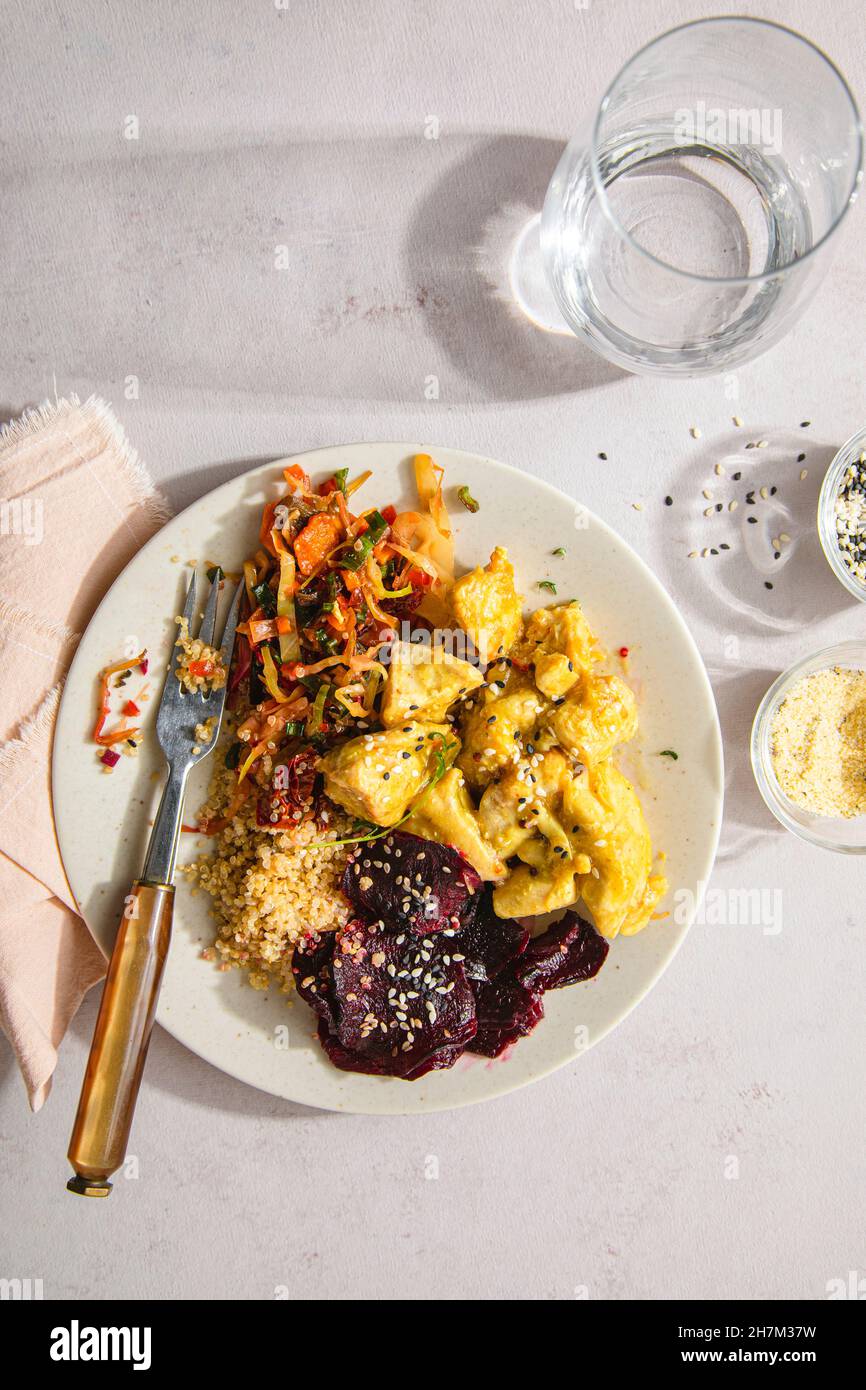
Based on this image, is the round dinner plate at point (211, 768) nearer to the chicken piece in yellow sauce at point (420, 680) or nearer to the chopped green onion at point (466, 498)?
the chopped green onion at point (466, 498)

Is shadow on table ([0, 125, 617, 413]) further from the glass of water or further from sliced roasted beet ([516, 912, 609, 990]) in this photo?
sliced roasted beet ([516, 912, 609, 990])

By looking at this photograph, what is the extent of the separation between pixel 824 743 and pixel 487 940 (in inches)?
44.4

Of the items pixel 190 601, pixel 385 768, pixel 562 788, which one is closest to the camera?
pixel 385 768

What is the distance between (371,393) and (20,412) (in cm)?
102

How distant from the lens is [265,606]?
7.85ft

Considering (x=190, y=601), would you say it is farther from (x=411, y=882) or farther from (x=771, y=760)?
(x=771, y=760)

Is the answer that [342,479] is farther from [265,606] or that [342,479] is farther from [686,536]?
[686,536]

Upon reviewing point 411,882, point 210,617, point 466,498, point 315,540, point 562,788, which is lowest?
point 411,882

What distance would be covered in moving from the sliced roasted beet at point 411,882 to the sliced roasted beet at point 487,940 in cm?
9

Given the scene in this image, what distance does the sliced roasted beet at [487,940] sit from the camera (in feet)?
8.00

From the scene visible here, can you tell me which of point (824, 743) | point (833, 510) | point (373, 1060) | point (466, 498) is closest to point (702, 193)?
point (833, 510)

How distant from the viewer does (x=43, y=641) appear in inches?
99.2

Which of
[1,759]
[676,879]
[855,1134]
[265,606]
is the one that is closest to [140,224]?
[265,606]

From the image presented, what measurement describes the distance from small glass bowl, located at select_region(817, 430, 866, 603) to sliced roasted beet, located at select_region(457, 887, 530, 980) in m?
1.37
